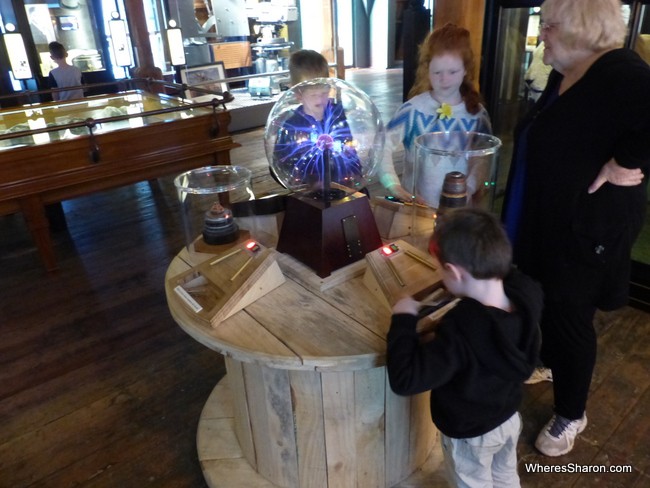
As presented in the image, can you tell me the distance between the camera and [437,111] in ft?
5.67

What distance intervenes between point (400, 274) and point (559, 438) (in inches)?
33.4

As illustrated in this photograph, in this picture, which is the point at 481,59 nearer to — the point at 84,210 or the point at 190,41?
the point at 84,210

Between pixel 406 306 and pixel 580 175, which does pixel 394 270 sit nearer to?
pixel 406 306

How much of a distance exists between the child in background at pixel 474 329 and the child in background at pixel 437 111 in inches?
23.4

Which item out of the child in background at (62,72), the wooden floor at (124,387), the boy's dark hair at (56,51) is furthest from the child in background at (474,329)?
the boy's dark hair at (56,51)

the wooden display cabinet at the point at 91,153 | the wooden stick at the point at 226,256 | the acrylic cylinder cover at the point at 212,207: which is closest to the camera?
the wooden stick at the point at 226,256

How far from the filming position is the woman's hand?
120 centimetres

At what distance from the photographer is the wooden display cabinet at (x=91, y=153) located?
2.60 metres

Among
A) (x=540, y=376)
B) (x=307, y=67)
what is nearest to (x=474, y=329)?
(x=540, y=376)

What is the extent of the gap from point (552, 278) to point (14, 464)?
1.73m

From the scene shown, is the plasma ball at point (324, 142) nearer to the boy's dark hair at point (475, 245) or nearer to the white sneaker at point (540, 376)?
the boy's dark hair at point (475, 245)

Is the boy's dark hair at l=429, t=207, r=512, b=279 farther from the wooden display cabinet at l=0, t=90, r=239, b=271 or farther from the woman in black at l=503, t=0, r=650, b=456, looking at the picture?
the wooden display cabinet at l=0, t=90, r=239, b=271

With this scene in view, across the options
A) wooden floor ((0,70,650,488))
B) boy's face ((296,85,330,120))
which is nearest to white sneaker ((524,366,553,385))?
wooden floor ((0,70,650,488))

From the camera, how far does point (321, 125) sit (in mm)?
1257
